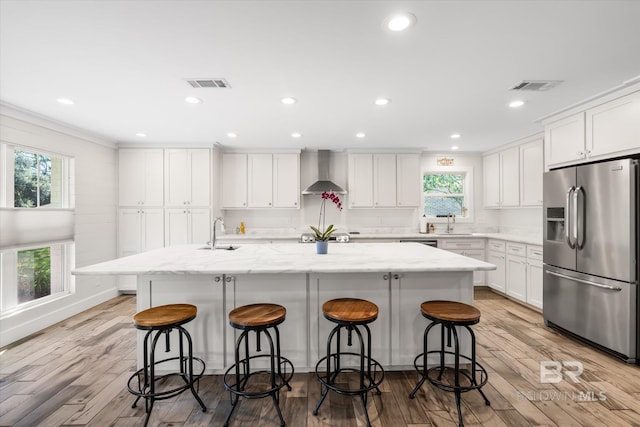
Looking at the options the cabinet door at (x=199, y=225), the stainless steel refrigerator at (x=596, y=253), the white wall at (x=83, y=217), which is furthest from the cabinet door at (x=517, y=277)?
the white wall at (x=83, y=217)

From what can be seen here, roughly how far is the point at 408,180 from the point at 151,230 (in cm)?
465

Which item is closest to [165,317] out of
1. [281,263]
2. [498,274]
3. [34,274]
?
[281,263]

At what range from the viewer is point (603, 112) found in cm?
296

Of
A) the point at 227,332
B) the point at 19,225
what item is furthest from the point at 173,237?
the point at 227,332

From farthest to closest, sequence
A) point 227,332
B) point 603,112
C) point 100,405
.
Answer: point 603,112
point 227,332
point 100,405

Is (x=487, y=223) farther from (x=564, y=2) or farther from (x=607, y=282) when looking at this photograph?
(x=564, y=2)

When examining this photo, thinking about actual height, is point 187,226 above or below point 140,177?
below

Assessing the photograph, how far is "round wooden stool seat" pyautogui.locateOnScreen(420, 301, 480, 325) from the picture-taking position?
1968mm

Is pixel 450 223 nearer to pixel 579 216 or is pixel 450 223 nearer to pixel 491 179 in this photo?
pixel 491 179

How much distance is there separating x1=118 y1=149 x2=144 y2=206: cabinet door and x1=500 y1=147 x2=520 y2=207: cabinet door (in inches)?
249

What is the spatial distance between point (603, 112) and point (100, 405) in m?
5.14

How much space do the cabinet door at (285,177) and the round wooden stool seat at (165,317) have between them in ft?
11.2

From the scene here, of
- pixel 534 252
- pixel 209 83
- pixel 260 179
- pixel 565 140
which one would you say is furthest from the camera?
pixel 260 179

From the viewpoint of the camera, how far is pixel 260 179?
5.43 meters
